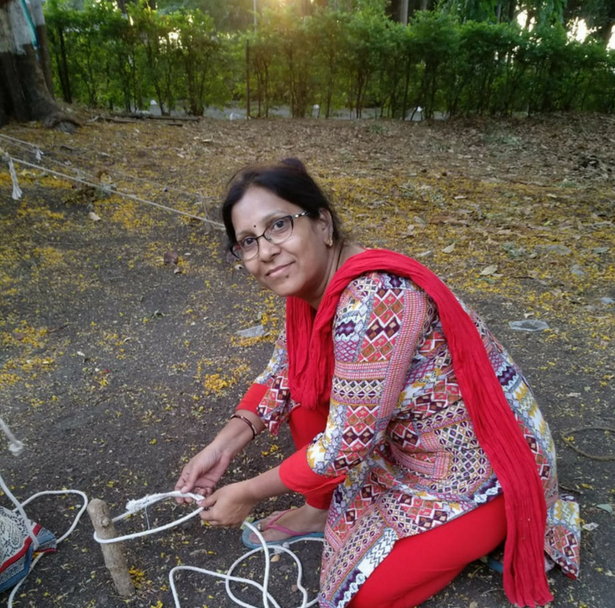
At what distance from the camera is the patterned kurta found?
50.0 inches

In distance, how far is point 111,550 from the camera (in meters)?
1.50

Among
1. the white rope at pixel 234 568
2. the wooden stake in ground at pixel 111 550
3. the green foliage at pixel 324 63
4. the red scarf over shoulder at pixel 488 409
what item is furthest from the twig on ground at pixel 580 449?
the green foliage at pixel 324 63

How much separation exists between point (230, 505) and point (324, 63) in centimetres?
966

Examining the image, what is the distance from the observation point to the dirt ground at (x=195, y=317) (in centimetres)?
178

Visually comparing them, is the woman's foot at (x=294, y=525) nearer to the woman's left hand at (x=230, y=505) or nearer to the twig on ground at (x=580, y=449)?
the woman's left hand at (x=230, y=505)

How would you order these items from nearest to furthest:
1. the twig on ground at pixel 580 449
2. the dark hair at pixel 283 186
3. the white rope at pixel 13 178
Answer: the dark hair at pixel 283 186 < the twig on ground at pixel 580 449 < the white rope at pixel 13 178

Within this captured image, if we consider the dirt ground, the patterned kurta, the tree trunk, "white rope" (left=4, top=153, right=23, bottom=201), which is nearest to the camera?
the patterned kurta

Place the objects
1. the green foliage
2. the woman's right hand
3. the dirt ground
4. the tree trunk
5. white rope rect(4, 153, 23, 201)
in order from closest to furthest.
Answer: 1. the woman's right hand
2. the dirt ground
3. white rope rect(4, 153, 23, 201)
4. the tree trunk
5. the green foliage

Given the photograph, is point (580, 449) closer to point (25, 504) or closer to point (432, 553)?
point (432, 553)

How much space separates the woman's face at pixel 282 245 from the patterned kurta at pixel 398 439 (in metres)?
0.17

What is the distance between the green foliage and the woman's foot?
906cm

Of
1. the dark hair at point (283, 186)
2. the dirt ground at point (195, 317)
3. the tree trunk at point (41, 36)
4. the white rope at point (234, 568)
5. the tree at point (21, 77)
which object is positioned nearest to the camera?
the dark hair at point (283, 186)

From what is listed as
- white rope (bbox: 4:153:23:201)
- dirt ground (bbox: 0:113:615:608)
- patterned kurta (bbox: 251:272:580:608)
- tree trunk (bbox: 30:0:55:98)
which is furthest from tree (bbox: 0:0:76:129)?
patterned kurta (bbox: 251:272:580:608)

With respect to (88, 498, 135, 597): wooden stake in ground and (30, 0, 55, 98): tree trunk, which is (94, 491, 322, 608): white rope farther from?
(30, 0, 55, 98): tree trunk
